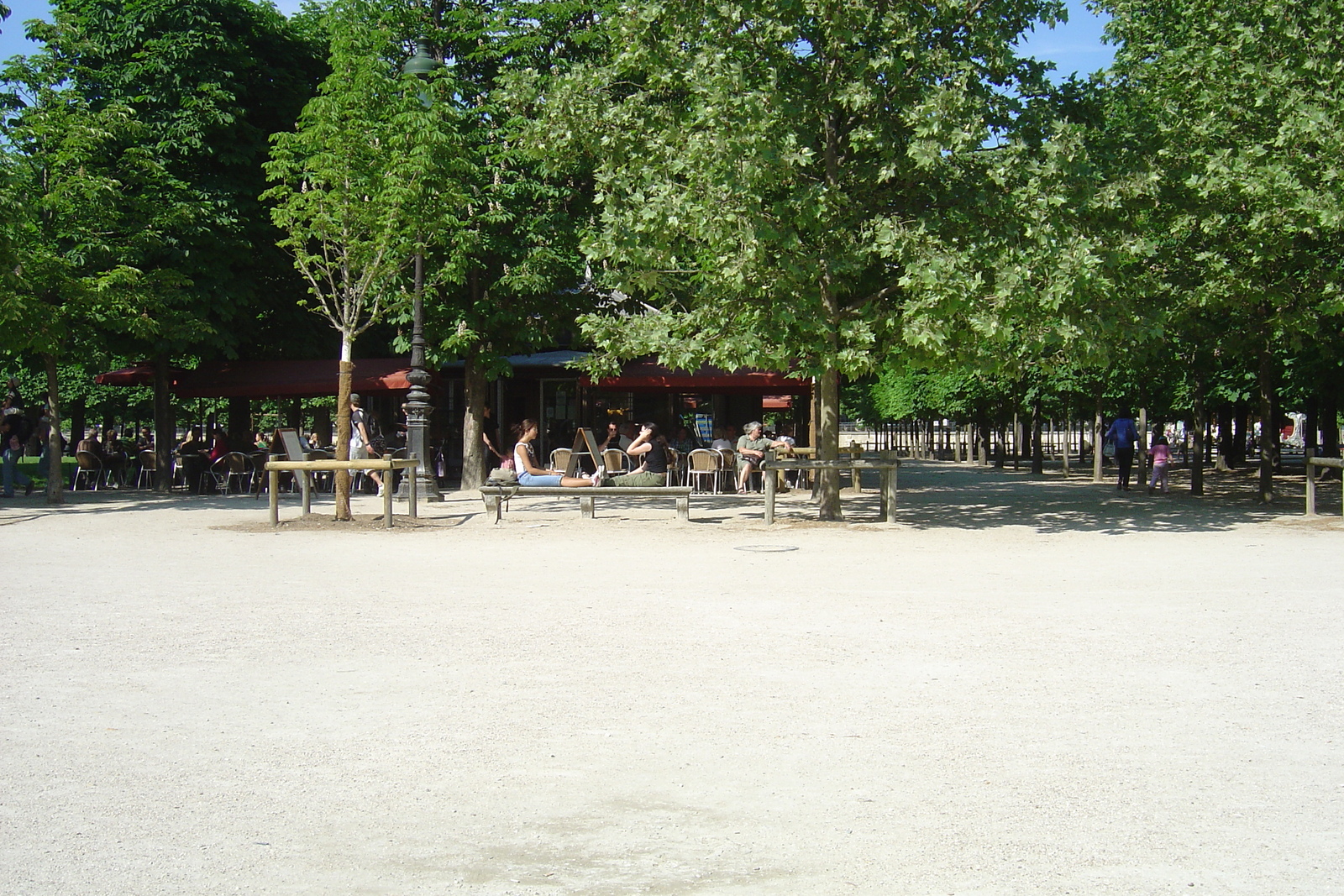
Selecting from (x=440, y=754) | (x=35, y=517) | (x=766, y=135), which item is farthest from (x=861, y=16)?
(x=35, y=517)

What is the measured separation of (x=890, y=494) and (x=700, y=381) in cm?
1259

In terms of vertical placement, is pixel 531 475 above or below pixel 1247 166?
below

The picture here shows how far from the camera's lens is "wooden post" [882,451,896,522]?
57.2 ft

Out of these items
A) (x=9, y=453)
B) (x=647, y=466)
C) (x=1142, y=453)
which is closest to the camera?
(x=647, y=466)

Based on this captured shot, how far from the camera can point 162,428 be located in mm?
27359

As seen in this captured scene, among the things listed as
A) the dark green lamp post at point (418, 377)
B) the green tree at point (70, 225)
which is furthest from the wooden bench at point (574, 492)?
the green tree at point (70, 225)

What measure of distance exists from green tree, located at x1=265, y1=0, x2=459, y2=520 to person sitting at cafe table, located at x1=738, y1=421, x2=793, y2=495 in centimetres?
812

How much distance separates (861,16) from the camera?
1587 cm

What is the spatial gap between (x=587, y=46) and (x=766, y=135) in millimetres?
10760

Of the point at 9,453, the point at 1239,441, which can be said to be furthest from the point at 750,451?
the point at 1239,441

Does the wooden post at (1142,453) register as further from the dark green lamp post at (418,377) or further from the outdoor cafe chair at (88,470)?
the outdoor cafe chair at (88,470)

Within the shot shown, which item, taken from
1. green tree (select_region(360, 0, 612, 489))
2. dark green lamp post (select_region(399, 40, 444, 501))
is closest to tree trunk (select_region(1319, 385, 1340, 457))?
green tree (select_region(360, 0, 612, 489))

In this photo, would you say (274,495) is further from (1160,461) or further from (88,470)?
(1160,461)

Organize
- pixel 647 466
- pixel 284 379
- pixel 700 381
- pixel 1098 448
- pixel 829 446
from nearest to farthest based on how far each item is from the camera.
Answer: pixel 829 446 < pixel 647 466 < pixel 700 381 < pixel 284 379 < pixel 1098 448
